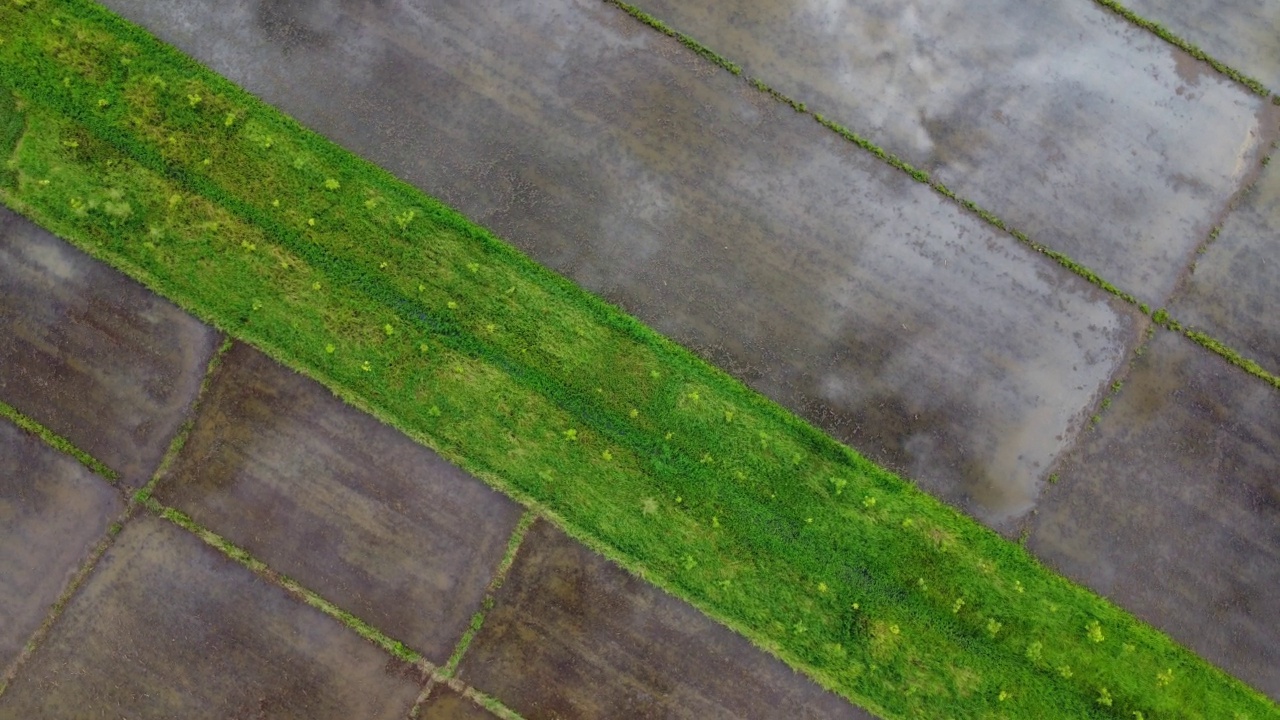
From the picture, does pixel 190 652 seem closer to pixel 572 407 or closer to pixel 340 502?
pixel 340 502

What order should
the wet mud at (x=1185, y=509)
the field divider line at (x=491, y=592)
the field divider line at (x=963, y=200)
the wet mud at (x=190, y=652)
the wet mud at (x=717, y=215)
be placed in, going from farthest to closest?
the field divider line at (x=963, y=200) → the wet mud at (x=717, y=215) → the wet mud at (x=1185, y=509) → the field divider line at (x=491, y=592) → the wet mud at (x=190, y=652)

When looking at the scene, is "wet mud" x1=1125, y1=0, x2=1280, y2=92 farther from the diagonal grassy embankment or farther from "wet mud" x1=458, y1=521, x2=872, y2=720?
"wet mud" x1=458, y1=521, x2=872, y2=720

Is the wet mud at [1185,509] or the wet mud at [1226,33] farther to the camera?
the wet mud at [1226,33]

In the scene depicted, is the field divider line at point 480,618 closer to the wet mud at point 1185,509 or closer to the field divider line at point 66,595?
the field divider line at point 66,595

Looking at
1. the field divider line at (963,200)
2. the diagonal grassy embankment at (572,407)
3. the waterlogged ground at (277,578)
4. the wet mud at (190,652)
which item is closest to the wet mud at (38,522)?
the waterlogged ground at (277,578)

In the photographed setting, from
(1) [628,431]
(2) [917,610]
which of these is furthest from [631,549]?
(2) [917,610]

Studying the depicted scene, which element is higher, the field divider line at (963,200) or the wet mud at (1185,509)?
the field divider line at (963,200)

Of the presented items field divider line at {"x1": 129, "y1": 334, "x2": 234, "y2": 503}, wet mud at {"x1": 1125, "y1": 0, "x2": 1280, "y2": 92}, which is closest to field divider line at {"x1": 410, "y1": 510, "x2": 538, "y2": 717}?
field divider line at {"x1": 129, "y1": 334, "x2": 234, "y2": 503}

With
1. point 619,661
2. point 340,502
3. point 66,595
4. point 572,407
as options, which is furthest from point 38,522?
point 619,661
